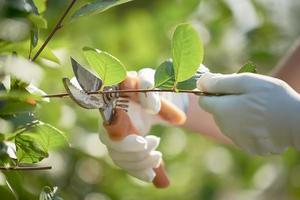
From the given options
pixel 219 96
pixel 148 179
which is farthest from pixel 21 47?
pixel 148 179

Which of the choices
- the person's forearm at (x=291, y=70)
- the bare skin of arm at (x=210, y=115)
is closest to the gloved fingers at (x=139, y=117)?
the bare skin of arm at (x=210, y=115)

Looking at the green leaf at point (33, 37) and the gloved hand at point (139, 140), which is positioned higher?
the green leaf at point (33, 37)

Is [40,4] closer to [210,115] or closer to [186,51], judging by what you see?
[186,51]

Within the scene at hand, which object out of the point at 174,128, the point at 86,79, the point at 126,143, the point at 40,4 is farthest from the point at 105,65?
the point at 174,128

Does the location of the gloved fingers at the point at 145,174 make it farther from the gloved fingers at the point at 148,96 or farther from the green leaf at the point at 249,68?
the green leaf at the point at 249,68

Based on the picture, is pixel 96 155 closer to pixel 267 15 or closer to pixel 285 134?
pixel 267 15

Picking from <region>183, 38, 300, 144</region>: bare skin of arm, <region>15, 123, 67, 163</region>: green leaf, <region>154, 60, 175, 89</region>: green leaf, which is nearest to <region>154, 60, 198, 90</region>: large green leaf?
<region>154, 60, 175, 89</region>: green leaf
